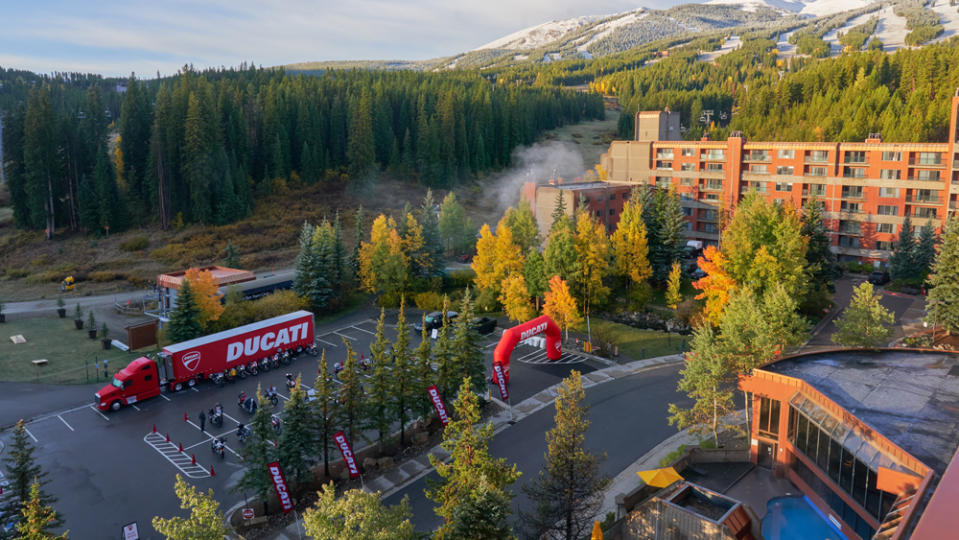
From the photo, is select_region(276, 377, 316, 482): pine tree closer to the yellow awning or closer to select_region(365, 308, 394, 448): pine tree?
select_region(365, 308, 394, 448): pine tree

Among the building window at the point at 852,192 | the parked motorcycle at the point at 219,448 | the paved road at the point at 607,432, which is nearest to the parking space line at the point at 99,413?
the parked motorcycle at the point at 219,448

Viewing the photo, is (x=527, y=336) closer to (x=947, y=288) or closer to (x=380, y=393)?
(x=380, y=393)

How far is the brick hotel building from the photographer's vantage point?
64438 mm

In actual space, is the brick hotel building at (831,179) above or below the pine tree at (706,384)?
above

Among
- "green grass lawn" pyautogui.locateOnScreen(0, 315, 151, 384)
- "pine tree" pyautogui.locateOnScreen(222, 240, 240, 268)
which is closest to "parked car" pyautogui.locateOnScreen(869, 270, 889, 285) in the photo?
"green grass lawn" pyautogui.locateOnScreen(0, 315, 151, 384)

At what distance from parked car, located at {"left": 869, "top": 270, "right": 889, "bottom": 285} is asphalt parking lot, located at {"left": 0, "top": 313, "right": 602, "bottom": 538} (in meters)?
37.0

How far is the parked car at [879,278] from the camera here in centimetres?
6281

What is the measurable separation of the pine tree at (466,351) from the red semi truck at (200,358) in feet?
52.7

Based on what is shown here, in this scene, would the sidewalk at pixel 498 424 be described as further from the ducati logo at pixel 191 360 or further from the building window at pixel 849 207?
the building window at pixel 849 207

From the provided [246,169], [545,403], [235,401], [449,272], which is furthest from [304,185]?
[545,403]

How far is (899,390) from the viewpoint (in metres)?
23.4

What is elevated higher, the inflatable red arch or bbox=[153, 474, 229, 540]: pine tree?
bbox=[153, 474, 229, 540]: pine tree

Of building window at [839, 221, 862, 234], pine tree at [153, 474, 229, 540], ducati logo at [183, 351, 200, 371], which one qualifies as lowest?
ducati logo at [183, 351, 200, 371]

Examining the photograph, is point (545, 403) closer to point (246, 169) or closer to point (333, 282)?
point (333, 282)
